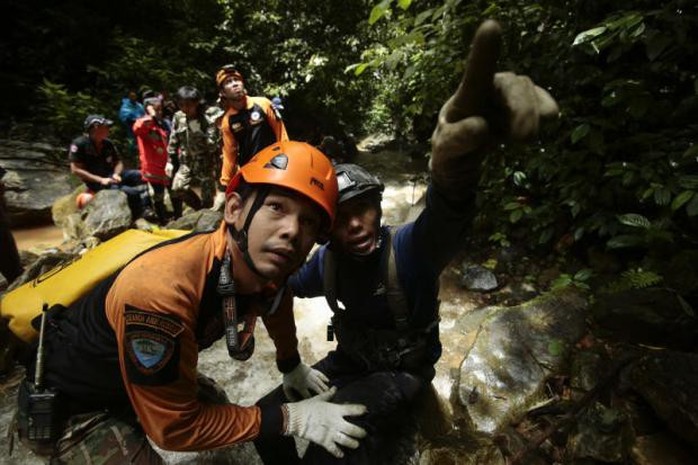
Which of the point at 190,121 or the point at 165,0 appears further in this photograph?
the point at 165,0

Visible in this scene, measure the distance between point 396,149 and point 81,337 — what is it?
14076 millimetres

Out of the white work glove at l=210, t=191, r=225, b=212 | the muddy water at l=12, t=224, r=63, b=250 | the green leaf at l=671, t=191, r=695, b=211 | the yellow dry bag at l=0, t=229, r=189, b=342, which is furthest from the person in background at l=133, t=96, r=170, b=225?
the green leaf at l=671, t=191, r=695, b=211

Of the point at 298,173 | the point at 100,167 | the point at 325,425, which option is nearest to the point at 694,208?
the point at 298,173

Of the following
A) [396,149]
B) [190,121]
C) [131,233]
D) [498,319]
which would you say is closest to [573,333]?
[498,319]

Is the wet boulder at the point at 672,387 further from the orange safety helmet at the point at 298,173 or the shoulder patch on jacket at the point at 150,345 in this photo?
the shoulder patch on jacket at the point at 150,345

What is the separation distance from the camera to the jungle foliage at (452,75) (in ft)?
11.6

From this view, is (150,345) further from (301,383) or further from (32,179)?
(32,179)

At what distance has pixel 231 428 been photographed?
197cm

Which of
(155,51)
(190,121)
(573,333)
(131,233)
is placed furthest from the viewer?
(155,51)

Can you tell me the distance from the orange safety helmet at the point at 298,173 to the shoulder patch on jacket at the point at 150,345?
88 centimetres

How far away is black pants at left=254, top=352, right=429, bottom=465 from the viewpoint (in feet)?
7.68

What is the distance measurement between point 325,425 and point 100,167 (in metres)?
8.10

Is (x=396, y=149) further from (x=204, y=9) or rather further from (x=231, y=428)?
(x=231, y=428)

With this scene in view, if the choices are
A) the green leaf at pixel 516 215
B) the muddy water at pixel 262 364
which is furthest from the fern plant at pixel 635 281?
the muddy water at pixel 262 364
